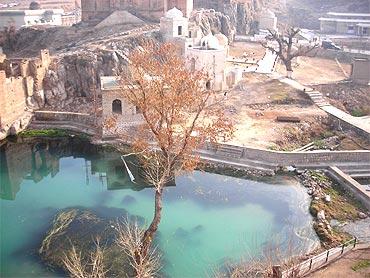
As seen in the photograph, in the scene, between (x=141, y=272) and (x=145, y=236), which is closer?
(x=141, y=272)

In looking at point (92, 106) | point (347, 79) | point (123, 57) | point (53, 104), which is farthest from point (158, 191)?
point (347, 79)

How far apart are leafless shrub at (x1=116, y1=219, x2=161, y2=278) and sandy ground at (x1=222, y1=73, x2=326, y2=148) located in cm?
1007

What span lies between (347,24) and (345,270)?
55.5 meters

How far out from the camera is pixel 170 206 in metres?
19.0

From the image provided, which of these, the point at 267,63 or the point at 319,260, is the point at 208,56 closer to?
the point at 267,63

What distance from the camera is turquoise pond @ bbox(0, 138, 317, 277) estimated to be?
50.8 feet

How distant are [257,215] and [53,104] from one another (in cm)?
1923

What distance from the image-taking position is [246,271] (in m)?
11.8

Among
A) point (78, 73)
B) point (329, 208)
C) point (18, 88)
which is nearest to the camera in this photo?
point (329, 208)

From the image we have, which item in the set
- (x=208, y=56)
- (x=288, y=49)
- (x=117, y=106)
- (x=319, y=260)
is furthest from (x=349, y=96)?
(x=319, y=260)

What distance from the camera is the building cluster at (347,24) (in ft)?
193

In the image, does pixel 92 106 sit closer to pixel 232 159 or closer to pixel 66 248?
pixel 232 159

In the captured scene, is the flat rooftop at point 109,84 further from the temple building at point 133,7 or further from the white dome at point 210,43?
the temple building at point 133,7

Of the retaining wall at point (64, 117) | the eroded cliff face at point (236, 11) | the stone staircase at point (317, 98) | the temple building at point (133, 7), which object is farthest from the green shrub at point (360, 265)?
the eroded cliff face at point (236, 11)
